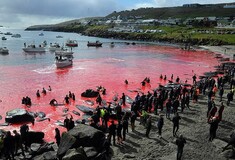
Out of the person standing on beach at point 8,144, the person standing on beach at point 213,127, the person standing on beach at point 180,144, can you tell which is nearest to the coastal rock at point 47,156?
the person standing on beach at point 8,144

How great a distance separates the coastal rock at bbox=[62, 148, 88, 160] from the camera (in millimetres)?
18009

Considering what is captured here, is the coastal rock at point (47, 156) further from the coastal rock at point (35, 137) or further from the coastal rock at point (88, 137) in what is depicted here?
the coastal rock at point (35, 137)

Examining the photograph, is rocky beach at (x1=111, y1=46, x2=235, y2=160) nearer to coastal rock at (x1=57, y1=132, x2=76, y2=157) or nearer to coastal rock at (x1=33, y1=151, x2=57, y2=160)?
coastal rock at (x1=57, y1=132, x2=76, y2=157)

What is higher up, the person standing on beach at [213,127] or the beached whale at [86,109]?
the person standing on beach at [213,127]

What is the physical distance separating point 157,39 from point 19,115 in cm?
15778

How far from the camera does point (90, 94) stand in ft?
143

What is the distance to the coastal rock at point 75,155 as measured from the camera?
18.0 m

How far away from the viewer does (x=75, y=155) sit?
18078 millimetres

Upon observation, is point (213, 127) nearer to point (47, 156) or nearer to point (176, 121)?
point (176, 121)

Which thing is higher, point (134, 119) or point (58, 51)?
point (58, 51)

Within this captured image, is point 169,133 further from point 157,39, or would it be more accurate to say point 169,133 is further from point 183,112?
point 157,39

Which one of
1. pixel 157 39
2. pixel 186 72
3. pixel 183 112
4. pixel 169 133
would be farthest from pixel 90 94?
pixel 157 39

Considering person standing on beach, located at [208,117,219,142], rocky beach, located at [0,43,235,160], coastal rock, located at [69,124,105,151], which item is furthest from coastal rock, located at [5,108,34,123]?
person standing on beach, located at [208,117,219,142]

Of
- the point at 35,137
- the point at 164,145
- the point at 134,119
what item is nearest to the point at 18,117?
the point at 35,137
